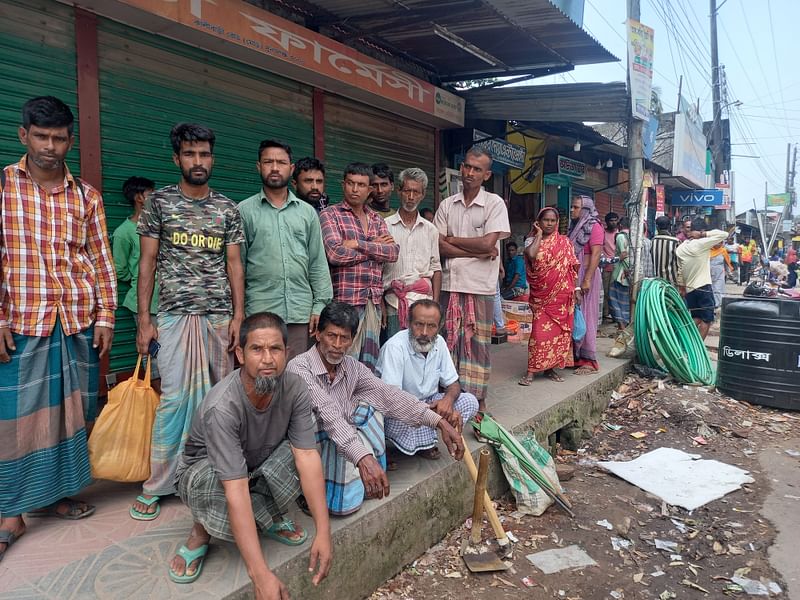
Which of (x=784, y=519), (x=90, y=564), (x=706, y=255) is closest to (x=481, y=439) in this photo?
(x=784, y=519)

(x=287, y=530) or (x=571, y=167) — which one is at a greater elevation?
(x=571, y=167)

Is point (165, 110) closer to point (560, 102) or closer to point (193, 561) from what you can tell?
point (193, 561)

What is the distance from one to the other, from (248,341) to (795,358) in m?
5.45

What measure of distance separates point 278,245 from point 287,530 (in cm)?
141

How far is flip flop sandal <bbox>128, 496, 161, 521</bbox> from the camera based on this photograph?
8.10 ft

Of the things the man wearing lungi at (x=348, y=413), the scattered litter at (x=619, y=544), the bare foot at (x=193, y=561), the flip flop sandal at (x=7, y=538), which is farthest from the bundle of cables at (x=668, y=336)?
the flip flop sandal at (x=7, y=538)

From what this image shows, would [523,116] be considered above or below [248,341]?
above

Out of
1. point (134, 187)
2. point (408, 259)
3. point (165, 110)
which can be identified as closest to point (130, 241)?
point (134, 187)

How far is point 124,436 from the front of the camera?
2562 mm

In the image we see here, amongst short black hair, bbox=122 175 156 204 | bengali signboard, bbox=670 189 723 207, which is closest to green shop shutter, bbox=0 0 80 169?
short black hair, bbox=122 175 156 204

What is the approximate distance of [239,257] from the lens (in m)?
2.76

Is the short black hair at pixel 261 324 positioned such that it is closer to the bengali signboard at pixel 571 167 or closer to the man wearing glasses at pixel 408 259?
the man wearing glasses at pixel 408 259

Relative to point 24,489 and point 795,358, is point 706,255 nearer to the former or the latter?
Result: point 795,358

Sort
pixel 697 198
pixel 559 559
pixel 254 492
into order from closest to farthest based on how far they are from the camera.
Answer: pixel 254 492, pixel 559 559, pixel 697 198
